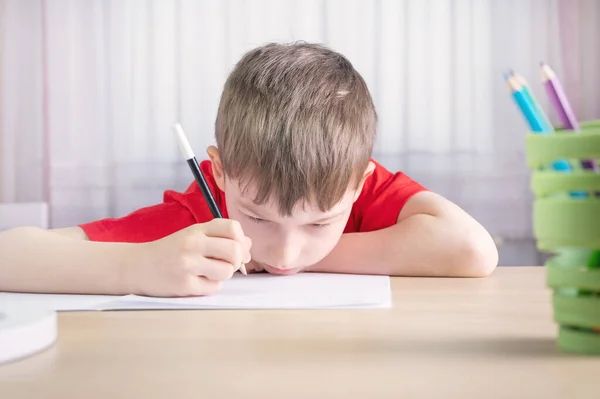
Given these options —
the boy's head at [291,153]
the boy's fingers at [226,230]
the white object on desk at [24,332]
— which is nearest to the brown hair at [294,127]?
the boy's head at [291,153]

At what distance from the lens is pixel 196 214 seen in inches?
48.7

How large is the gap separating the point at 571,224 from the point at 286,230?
18.6 inches

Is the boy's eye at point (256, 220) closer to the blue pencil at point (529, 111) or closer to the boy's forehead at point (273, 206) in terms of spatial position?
the boy's forehead at point (273, 206)

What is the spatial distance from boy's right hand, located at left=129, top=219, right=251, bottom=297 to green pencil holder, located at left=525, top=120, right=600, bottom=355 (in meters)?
0.38

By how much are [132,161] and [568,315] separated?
1.79 m

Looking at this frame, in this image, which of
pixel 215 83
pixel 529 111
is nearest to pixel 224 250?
pixel 529 111

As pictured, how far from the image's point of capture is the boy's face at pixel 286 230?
89 cm

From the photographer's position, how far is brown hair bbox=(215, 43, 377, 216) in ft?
2.97

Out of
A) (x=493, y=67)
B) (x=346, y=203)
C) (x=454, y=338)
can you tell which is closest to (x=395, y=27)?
(x=493, y=67)

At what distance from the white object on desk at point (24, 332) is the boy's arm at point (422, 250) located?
1.64ft

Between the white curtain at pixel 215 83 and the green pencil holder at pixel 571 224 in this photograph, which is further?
the white curtain at pixel 215 83

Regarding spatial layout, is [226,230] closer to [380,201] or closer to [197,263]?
[197,263]

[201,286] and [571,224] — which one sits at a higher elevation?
[571,224]

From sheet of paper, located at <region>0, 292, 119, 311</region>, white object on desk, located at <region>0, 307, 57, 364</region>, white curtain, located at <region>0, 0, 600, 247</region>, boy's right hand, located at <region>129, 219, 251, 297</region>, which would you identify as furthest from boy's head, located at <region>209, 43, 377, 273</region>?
white curtain, located at <region>0, 0, 600, 247</region>
